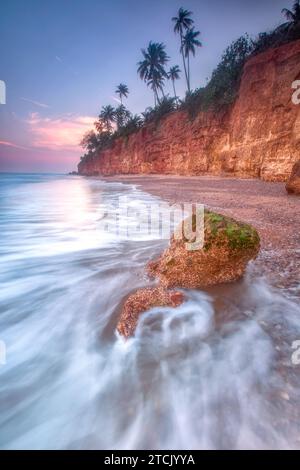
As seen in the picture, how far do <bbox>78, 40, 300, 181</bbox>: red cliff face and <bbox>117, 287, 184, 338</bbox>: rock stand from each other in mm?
12148

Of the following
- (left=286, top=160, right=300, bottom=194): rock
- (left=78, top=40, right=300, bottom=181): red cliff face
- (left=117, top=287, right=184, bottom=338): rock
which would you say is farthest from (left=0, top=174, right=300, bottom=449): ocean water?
(left=78, top=40, right=300, bottom=181): red cliff face

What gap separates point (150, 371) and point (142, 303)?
0.64 metres

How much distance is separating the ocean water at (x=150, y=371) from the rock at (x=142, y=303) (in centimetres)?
6

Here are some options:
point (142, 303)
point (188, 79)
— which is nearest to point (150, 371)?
point (142, 303)

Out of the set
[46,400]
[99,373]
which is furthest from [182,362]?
[46,400]

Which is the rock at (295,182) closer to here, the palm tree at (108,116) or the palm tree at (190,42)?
the palm tree at (190,42)

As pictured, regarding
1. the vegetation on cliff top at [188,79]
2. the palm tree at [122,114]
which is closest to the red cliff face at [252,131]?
the vegetation on cliff top at [188,79]

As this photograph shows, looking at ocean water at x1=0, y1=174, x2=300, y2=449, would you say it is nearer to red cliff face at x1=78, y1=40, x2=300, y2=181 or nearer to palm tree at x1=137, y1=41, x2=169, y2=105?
red cliff face at x1=78, y1=40, x2=300, y2=181

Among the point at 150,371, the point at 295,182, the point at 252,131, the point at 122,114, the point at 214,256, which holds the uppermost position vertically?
the point at 122,114

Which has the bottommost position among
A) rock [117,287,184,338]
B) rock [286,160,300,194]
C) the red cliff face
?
rock [117,287,184,338]

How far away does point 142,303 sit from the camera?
7.22ft

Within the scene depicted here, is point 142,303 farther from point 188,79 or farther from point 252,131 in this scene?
point 188,79

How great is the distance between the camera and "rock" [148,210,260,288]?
2.34m

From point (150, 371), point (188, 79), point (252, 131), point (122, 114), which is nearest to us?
point (150, 371)
